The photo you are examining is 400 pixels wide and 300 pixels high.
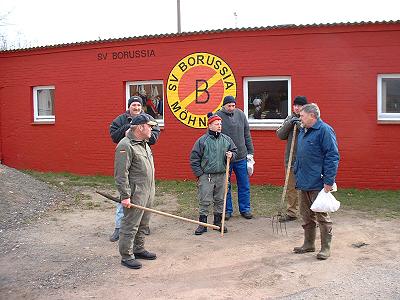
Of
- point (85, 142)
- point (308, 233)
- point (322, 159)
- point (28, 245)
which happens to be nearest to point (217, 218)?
point (308, 233)

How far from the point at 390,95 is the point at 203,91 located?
407 cm

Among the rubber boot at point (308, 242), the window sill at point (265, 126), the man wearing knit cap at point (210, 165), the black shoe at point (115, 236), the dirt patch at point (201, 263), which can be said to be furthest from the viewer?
the window sill at point (265, 126)

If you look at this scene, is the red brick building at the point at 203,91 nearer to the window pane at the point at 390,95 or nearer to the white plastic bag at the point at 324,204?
the window pane at the point at 390,95

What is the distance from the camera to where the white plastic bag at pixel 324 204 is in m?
5.73

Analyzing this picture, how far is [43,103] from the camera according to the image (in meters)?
13.9

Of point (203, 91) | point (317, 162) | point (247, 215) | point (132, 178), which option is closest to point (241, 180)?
point (247, 215)

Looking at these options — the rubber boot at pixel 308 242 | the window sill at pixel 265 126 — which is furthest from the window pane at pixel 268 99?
the rubber boot at pixel 308 242

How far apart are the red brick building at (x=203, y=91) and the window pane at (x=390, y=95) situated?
0.02 m

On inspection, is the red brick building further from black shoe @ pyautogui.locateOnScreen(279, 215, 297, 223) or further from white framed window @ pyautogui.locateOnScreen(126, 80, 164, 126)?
black shoe @ pyautogui.locateOnScreen(279, 215, 297, 223)

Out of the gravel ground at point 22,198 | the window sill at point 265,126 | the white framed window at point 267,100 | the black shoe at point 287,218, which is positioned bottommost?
the black shoe at point 287,218

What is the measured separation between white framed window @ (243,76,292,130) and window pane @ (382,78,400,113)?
1.98 metres

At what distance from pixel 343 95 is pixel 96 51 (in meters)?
6.17

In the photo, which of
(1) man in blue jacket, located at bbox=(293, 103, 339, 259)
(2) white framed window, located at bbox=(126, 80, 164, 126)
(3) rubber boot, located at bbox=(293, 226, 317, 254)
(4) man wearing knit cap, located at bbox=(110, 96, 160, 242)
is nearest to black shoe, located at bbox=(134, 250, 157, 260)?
(4) man wearing knit cap, located at bbox=(110, 96, 160, 242)

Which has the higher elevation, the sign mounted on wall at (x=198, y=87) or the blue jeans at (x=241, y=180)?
the sign mounted on wall at (x=198, y=87)
